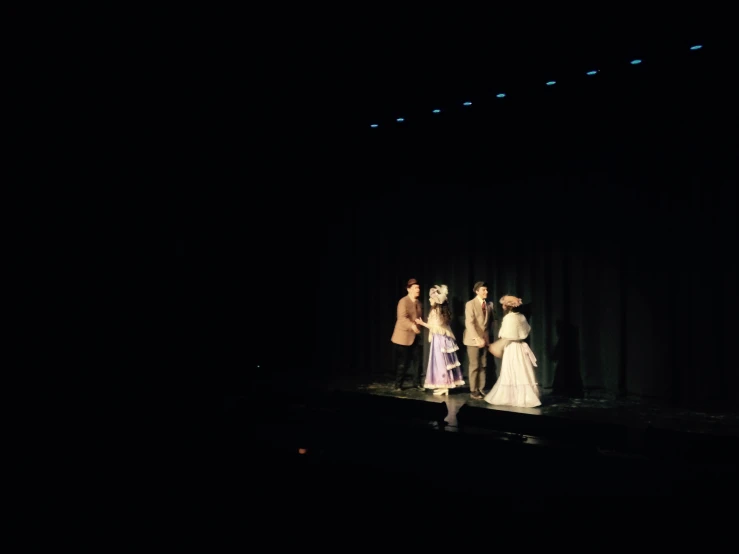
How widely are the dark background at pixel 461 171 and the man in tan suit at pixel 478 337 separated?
1.04m

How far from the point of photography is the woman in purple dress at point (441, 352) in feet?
27.5

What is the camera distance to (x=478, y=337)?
8062 mm

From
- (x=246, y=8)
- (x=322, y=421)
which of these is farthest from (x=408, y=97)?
(x=322, y=421)

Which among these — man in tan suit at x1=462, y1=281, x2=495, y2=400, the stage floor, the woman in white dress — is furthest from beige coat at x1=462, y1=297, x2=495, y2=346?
the stage floor

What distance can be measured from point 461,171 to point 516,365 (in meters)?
3.29

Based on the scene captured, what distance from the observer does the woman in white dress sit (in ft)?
24.4

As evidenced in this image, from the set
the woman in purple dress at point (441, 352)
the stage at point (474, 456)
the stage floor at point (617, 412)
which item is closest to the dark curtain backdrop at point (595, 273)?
the stage floor at point (617, 412)

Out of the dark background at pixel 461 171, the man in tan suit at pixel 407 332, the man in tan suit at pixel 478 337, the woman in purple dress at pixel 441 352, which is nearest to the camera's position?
the dark background at pixel 461 171

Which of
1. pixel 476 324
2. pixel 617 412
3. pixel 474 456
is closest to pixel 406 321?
pixel 476 324

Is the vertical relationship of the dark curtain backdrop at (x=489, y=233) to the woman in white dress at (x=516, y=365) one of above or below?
above

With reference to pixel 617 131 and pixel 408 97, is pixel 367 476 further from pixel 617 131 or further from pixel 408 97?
pixel 617 131

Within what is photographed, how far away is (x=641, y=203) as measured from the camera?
7.86 metres

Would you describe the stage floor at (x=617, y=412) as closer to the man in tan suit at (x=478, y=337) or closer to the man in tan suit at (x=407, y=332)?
the man in tan suit at (x=478, y=337)

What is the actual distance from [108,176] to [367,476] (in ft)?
19.5
